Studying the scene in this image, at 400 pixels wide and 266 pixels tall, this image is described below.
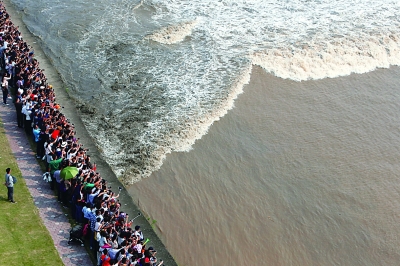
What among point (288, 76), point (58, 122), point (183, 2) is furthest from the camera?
point (183, 2)

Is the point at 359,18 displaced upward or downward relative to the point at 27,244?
upward

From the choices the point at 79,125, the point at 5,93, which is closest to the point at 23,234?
the point at 79,125

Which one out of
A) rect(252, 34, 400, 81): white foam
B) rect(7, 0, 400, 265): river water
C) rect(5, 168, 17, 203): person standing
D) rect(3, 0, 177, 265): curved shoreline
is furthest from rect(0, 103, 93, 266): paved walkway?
rect(252, 34, 400, 81): white foam

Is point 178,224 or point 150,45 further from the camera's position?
point 150,45

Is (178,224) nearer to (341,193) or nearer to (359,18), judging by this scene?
(341,193)

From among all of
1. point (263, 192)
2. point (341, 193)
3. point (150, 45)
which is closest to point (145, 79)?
point (150, 45)

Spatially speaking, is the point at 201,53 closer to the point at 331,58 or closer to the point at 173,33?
the point at 173,33
